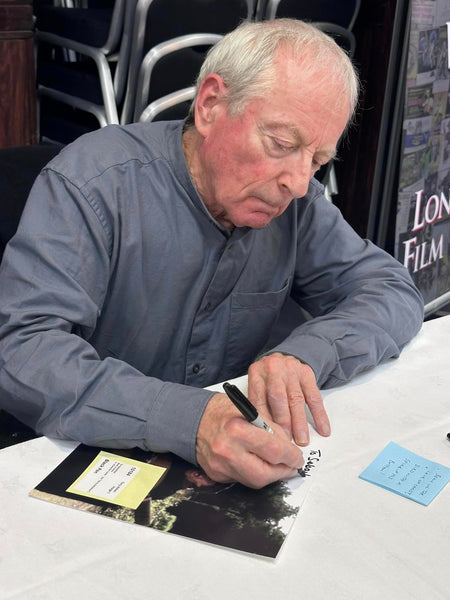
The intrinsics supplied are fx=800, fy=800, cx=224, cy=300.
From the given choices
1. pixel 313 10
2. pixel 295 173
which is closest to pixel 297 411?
pixel 295 173

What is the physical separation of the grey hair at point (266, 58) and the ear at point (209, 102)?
1cm

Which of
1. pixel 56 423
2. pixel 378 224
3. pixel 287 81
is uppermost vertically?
pixel 287 81

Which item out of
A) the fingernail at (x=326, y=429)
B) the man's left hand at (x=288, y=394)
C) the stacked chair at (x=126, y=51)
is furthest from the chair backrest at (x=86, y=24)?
the fingernail at (x=326, y=429)

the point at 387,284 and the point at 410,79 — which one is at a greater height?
the point at 410,79

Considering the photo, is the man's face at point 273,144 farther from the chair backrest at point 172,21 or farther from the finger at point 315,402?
the chair backrest at point 172,21

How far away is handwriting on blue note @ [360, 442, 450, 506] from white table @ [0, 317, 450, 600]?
0.04ft

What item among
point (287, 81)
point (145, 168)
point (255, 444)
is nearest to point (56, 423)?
point (255, 444)

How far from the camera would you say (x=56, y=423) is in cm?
110

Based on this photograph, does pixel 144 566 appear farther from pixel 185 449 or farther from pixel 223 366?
pixel 223 366

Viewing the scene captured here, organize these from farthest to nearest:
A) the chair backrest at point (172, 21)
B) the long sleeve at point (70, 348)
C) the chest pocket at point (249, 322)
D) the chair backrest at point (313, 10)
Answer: the chair backrest at point (313, 10), the chair backrest at point (172, 21), the chest pocket at point (249, 322), the long sleeve at point (70, 348)

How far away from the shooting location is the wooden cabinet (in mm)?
2365

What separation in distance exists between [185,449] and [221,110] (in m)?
0.61

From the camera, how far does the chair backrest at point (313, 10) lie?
2.52 meters

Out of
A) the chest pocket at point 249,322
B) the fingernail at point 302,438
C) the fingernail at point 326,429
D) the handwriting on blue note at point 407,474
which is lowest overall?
the chest pocket at point 249,322
